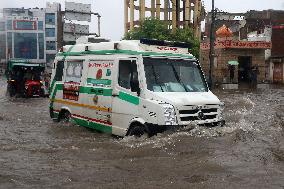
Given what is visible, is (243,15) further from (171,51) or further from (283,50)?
(171,51)

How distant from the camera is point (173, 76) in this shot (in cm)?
947

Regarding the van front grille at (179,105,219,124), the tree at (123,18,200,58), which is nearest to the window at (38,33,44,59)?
the tree at (123,18,200,58)

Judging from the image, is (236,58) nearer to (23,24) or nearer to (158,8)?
(158,8)

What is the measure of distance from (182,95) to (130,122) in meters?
1.30

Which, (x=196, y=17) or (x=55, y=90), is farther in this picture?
(x=196, y=17)

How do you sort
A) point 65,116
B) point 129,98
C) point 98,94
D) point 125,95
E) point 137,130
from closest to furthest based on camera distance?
point 137,130 → point 129,98 → point 125,95 → point 98,94 → point 65,116

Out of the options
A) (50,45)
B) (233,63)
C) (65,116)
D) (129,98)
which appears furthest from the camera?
(50,45)

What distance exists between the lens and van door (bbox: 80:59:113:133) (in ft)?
32.7

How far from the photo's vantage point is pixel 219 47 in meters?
38.4

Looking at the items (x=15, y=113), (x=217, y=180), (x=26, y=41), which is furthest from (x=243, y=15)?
(x=217, y=180)

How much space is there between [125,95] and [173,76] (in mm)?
1174

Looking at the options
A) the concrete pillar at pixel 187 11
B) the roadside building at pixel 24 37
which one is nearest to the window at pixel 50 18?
the roadside building at pixel 24 37

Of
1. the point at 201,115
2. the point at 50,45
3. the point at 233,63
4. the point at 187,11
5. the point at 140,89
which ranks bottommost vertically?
the point at 201,115

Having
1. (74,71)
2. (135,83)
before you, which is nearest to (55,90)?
(74,71)
